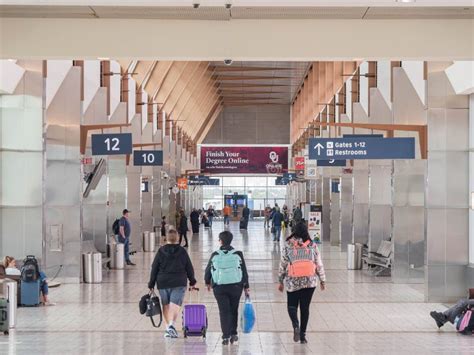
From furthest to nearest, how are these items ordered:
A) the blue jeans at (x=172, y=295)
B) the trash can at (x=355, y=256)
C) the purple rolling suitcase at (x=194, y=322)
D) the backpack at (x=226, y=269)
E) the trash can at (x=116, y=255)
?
the trash can at (x=116, y=255), the trash can at (x=355, y=256), the purple rolling suitcase at (x=194, y=322), the blue jeans at (x=172, y=295), the backpack at (x=226, y=269)

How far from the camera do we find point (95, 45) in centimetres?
1136

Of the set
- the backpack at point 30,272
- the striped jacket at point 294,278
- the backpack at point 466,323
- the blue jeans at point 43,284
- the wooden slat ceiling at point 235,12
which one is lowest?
the backpack at point 466,323

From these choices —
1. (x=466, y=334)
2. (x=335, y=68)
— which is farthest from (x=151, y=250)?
(x=466, y=334)

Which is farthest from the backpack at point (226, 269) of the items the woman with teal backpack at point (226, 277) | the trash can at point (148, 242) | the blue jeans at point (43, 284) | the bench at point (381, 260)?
the trash can at point (148, 242)

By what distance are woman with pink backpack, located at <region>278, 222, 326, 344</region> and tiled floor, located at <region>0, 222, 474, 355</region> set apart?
1.93 feet

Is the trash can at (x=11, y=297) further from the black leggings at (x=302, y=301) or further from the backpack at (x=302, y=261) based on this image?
the backpack at (x=302, y=261)

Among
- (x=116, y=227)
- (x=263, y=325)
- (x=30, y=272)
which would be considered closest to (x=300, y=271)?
(x=263, y=325)

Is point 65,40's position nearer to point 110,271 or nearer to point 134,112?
point 110,271

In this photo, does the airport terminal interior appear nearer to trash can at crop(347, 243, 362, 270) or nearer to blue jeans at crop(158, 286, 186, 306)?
trash can at crop(347, 243, 362, 270)

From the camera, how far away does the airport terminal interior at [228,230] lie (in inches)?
444

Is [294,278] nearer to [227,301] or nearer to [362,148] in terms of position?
[227,301]

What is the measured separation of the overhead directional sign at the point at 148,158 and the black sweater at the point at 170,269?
17.3m

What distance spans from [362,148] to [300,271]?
7.27 metres

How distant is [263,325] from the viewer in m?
13.6
